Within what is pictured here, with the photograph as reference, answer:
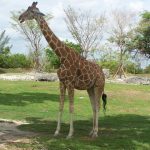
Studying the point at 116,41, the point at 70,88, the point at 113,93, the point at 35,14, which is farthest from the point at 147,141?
the point at 116,41

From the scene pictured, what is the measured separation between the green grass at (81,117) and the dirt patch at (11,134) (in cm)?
25

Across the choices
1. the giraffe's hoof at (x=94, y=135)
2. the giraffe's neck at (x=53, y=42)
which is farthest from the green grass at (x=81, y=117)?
the giraffe's neck at (x=53, y=42)

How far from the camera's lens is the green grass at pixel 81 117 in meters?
11.0

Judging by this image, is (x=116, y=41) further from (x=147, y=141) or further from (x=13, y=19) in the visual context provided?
(x=147, y=141)

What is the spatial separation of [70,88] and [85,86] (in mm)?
545

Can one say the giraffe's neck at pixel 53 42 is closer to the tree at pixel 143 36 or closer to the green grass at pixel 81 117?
the green grass at pixel 81 117

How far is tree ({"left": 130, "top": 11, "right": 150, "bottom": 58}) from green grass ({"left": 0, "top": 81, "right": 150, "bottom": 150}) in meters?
19.2

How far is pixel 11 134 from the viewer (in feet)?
39.8

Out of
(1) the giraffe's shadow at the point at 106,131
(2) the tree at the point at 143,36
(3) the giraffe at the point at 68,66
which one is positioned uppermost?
(2) the tree at the point at 143,36

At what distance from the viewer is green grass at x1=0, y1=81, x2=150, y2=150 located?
1099cm

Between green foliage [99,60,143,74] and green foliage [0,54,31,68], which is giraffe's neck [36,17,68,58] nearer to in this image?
green foliage [99,60,143,74]

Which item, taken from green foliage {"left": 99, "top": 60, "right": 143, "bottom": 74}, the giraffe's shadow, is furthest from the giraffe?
green foliage {"left": 99, "top": 60, "right": 143, "bottom": 74}

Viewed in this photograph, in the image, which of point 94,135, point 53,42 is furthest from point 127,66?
point 53,42

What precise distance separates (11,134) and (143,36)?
36038 millimetres
